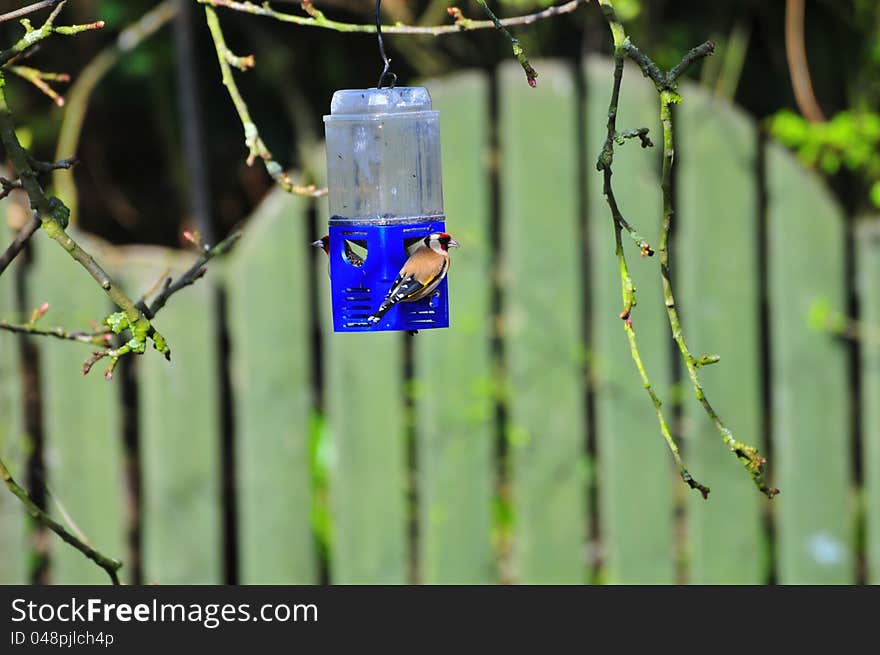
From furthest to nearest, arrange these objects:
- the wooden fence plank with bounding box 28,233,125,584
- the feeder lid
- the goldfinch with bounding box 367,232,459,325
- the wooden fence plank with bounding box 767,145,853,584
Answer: the wooden fence plank with bounding box 767,145,853,584, the wooden fence plank with bounding box 28,233,125,584, the feeder lid, the goldfinch with bounding box 367,232,459,325

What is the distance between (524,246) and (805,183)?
2.31 ft

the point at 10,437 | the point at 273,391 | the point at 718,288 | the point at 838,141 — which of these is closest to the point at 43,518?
the point at 273,391

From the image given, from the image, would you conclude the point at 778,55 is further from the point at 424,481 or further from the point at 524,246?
the point at 424,481

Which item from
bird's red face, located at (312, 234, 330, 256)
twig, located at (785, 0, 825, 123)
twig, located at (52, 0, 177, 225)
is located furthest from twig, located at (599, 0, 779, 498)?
twig, located at (52, 0, 177, 225)

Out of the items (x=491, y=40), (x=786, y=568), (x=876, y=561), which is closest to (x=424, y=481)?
(x=786, y=568)

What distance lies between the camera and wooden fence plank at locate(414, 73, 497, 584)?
2834 mm

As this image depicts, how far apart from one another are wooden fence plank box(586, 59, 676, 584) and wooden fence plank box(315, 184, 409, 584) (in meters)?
0.49

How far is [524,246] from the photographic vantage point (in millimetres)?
2867

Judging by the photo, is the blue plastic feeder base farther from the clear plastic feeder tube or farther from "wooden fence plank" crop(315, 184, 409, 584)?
"wooden fence plank" crop(315, 184, 409, 584)

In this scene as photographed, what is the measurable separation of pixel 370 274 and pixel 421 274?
0.41ft

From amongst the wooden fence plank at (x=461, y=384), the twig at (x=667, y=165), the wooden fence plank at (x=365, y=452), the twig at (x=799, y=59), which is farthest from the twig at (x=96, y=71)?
the twig at (x=667, y=165)

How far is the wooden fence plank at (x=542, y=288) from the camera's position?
2.86 m

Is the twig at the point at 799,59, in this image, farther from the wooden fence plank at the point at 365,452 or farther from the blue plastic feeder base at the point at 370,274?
the blue plastic feeder base at the point at 370,274

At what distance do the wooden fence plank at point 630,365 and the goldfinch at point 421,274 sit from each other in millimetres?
1312
